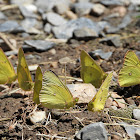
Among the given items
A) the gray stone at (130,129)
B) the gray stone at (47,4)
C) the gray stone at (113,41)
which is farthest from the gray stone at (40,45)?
the gray stone at (130,129)

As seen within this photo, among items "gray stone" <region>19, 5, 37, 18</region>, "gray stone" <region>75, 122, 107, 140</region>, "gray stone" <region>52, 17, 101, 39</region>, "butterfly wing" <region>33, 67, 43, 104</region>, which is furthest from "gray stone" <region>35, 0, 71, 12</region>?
"gray stone" <region>75, 122, 107, 140</region>

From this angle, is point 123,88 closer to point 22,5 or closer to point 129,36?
point 129,36

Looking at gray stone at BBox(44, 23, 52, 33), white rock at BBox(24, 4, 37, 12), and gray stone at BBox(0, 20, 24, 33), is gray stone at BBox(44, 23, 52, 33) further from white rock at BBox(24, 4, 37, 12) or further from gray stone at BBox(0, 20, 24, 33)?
white rock at BBox(24, 4, 37, 12)

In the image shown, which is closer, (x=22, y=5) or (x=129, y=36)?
(x=129, y=36)

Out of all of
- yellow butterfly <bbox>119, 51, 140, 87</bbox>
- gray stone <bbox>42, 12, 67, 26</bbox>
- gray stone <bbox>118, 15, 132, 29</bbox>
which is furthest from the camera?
gray stone <bbox>42, 12, 67, 26</bbox>

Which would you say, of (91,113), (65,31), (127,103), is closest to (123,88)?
(127,103)

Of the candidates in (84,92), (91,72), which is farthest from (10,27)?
(84,92)

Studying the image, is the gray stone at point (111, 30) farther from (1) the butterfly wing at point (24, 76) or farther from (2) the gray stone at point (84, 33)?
(1) the butterfly wing at point (24, 76)
